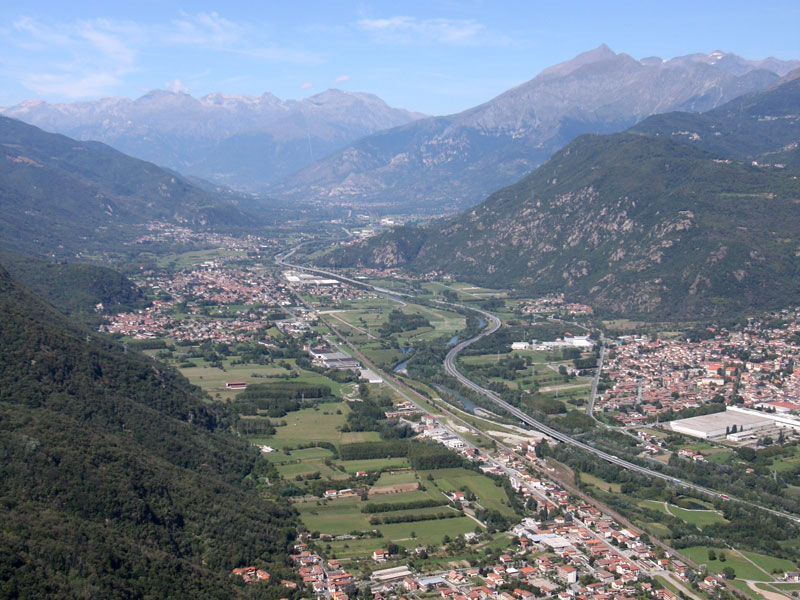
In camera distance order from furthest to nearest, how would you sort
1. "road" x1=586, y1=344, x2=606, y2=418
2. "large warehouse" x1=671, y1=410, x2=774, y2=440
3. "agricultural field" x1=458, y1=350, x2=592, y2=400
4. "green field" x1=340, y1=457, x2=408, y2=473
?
"agricultural field" x1=458, y1=350, x2=592, y2=400 < "road" x1=586, y1=344, x2=606, y2=418 < "large warehouse" x1=671, y1=410, x2=774, y2=440 < "green field" x1=340, y1=457, x2=408, y2=473

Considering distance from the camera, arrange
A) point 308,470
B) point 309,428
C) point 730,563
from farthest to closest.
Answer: point 309,428 → point 308,470 → point 730,563

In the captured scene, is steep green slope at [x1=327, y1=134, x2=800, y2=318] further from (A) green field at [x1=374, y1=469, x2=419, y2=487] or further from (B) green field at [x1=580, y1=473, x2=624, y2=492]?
(A) green field at [x1=374, y1=469, x2=419, y2=487]

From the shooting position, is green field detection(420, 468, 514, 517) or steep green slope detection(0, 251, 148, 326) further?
steep green slope detection(0, 251, 148, 326)

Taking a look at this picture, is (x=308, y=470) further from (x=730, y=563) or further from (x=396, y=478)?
(x=730, y=563)

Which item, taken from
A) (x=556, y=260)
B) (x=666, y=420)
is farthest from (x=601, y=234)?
(x=666, y=420)

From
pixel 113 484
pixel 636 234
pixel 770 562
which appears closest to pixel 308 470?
pixel 113 484

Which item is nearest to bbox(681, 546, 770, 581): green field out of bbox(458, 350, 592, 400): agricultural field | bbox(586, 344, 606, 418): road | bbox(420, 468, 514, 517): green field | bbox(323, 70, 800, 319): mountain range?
bbox(420, 468, 514, 517): green field

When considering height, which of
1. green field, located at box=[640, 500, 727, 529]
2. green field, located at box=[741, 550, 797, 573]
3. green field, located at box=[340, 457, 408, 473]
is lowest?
green field, located at box=[741, 550, 797, 573]
